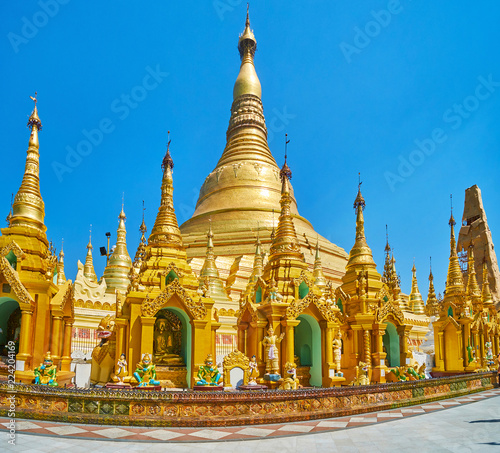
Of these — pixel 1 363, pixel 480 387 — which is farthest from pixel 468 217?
pixel 1 363

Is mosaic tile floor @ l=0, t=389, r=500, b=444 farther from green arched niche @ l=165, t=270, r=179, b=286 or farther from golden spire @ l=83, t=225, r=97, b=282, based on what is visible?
golden spire @ l=83, t=225, r=97, b=282

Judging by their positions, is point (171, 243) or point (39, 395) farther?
point (171, 243)

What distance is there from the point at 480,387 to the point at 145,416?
515 inches

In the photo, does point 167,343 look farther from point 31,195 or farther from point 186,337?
point 31,195

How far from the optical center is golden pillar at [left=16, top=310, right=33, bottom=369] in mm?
14641

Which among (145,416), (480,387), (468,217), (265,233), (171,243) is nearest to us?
(145,416)

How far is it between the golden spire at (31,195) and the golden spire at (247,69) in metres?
32.9

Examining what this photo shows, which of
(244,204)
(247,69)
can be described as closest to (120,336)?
(244,204)

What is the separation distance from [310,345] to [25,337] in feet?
32.5

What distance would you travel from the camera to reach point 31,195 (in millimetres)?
17422

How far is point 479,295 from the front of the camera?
28.8m

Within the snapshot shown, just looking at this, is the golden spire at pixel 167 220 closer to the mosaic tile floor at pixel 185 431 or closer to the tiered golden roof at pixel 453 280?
the mosaic tile floor at pixel 185 431

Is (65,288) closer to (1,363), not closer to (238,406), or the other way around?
(1,363)

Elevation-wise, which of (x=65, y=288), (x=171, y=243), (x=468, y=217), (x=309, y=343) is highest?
(x=468, y=217)
